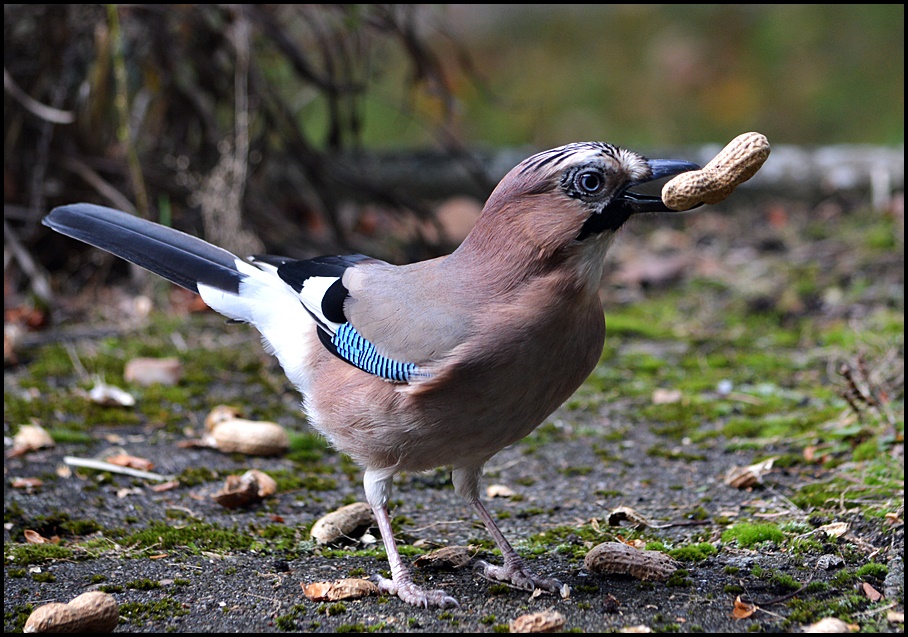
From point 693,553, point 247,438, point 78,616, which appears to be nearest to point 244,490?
point 247,438

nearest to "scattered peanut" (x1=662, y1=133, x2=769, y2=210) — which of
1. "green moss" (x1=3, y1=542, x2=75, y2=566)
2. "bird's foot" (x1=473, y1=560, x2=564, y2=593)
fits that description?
"bird's foot" (x1=473, y1=560, x2=564, y2=593)

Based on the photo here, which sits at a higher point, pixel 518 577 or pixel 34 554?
pixel 34 554

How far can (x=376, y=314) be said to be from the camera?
2.97 meters

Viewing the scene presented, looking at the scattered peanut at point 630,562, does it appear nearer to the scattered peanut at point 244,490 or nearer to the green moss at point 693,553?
the green moss at point 693,553

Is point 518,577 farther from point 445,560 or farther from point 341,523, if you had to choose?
point 341,523

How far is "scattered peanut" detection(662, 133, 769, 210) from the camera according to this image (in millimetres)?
2699

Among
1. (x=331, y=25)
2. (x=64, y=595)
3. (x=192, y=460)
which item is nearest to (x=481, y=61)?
(x=331, y=25)

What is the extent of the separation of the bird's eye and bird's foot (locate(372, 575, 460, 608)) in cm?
113

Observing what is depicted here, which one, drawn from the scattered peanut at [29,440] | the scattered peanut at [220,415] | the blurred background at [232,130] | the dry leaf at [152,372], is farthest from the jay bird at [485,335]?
the blurred background at [232,130]

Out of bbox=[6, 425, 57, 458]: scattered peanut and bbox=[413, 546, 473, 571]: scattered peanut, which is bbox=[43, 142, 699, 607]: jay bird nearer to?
bbox=[413, 546, 473, 571]: scattered peanut

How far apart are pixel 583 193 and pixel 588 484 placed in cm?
135

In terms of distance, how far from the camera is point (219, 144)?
5379mm

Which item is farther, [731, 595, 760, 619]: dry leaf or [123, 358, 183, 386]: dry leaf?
[123, 358, 183, 386]: dry leaf

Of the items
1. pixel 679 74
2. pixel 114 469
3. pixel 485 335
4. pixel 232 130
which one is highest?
pixel 679 74
